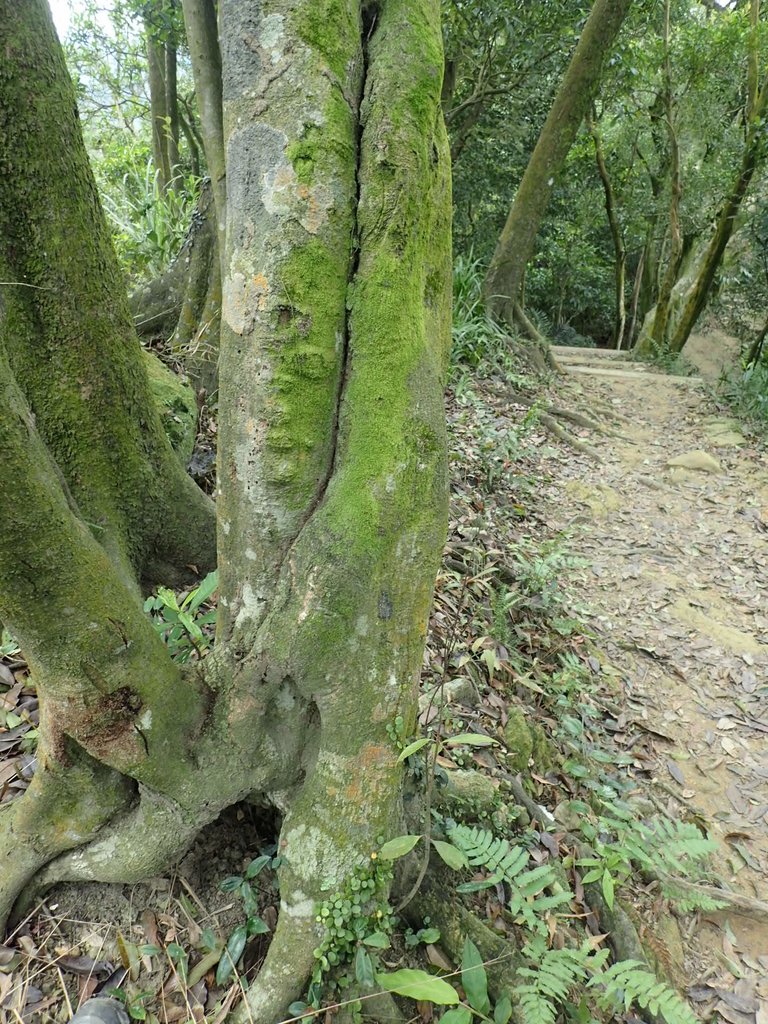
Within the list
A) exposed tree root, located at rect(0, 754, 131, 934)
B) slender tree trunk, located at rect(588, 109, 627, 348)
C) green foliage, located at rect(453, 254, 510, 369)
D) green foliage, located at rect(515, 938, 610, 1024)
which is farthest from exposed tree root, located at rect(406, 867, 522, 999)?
slender tree trunk, located at rect(588, 109, 627, 348)

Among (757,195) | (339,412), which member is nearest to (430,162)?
(339,412)

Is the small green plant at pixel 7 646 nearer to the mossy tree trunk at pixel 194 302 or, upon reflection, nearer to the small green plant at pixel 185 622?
the small green plant at pixel 185 622

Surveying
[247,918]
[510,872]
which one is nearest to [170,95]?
[247,918]

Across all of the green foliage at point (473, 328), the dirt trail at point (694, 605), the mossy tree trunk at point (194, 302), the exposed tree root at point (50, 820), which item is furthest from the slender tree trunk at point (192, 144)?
the exposed tree root at point (50, 820)

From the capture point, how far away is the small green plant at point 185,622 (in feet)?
7.73

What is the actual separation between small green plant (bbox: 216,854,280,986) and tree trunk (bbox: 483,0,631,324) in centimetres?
Answer: 774

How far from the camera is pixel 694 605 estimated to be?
15.8 ft

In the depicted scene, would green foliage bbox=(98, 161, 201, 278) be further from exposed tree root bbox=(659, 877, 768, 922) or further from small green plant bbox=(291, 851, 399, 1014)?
exposed tree root bbox=(659, 877, 768, 922)

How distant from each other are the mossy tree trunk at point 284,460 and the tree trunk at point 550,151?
675cm

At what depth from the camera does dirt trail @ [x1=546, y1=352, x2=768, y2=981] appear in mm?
3268

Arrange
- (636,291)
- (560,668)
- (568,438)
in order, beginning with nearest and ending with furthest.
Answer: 1. (560,668)
2. (568,438)
3. (636,291)

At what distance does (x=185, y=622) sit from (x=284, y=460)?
0.87 m

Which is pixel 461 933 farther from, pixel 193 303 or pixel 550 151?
pixel 550 151

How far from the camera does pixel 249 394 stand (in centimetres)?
182
